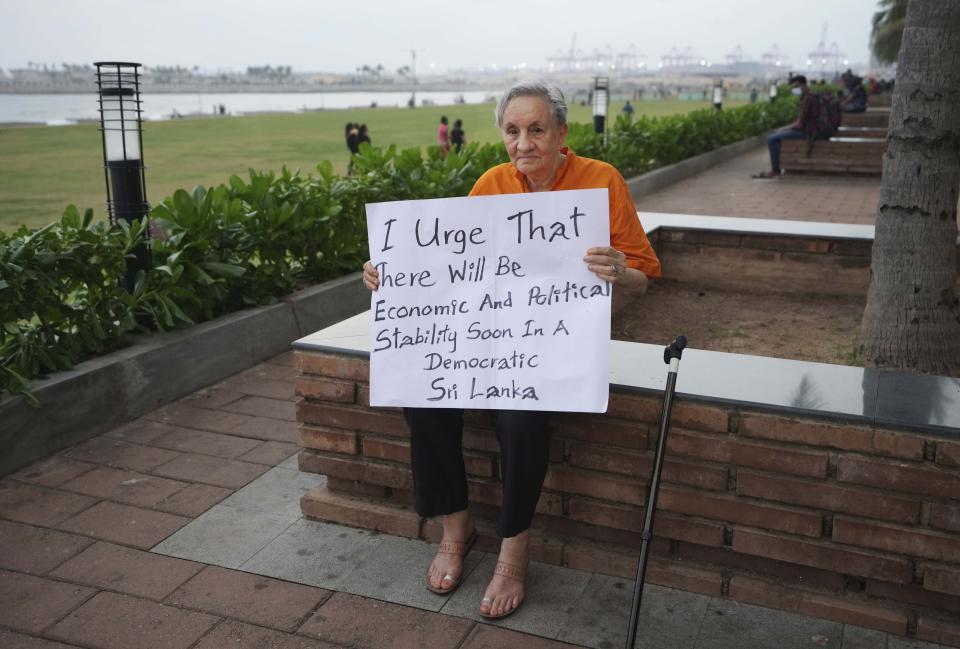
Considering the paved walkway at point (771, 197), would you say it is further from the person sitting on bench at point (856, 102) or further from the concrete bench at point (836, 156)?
the person sitting on bench at point (856, 102)

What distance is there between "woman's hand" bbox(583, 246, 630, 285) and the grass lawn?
6.77m

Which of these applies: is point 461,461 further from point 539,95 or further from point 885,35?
point 885,35

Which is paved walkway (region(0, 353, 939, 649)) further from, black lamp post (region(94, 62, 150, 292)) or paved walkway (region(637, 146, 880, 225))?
paved walkway (region(637, 146, 880, 225))

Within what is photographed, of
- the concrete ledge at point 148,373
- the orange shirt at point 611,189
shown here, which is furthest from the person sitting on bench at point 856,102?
the orange shirt at point 611,189

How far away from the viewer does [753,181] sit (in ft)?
45.8

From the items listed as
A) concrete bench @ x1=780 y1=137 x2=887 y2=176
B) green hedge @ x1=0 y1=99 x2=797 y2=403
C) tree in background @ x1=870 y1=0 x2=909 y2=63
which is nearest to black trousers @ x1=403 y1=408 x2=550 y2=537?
green hedge @ x1=0 y1=99 x2=797 y2=403

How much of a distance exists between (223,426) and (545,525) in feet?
6.24

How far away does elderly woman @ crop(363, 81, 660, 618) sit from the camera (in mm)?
2664

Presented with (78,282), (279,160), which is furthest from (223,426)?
(279,160)

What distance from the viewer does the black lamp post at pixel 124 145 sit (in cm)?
455

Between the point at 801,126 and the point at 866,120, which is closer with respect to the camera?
the point at 801,126

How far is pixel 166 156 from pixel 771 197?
19.6 m

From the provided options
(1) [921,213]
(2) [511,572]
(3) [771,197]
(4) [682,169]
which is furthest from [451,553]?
A: (4) [682,169]

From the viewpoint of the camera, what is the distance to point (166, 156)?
26234 mm
